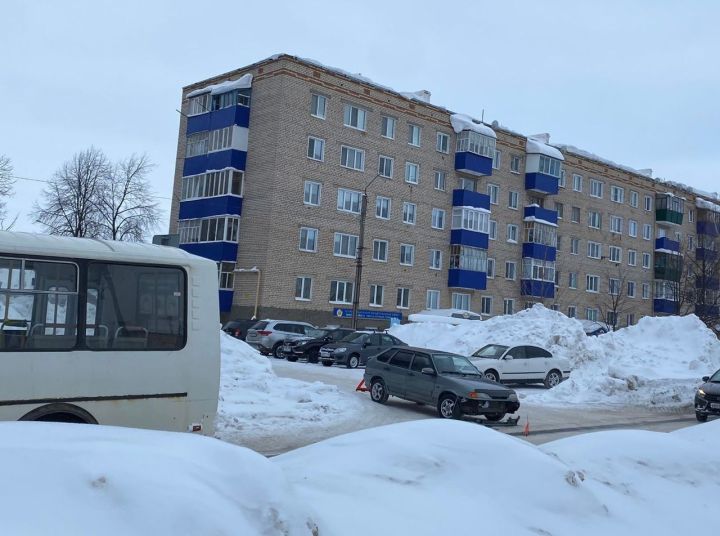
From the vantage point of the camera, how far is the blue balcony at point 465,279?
51.4 meters

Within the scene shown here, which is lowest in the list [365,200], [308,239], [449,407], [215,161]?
[449,407]

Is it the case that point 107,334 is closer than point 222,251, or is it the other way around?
point 107,334

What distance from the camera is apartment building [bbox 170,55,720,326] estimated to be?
144 feet

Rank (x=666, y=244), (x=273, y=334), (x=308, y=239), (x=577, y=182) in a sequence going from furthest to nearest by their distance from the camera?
1. (x=666, y=244)
2. (x=577, y=182)
3. (x=308, y=239)
4. (x=273, y=334)

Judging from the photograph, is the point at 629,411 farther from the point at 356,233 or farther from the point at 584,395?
the point at 356,233

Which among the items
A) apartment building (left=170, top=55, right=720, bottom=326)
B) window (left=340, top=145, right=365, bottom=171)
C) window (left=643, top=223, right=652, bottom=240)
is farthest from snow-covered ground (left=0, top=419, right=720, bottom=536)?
window (left=643, top=223, right=652, bottom=240)

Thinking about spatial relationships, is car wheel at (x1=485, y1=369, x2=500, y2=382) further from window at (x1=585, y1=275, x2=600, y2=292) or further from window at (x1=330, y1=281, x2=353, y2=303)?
window at (x1=585, y1=275, x2=600, y2=292)

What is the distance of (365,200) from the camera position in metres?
43.3

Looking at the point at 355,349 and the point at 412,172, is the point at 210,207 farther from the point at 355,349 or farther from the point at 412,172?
the point at 355,349

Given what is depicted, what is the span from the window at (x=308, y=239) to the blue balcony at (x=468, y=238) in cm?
1208

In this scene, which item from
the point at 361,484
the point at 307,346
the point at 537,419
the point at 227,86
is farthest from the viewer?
the point at 227,86

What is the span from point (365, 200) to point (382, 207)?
213 inches

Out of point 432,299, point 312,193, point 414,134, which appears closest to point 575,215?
point 432,299

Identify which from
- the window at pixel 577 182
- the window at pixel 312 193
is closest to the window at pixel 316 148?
the window at pixel 312 193
